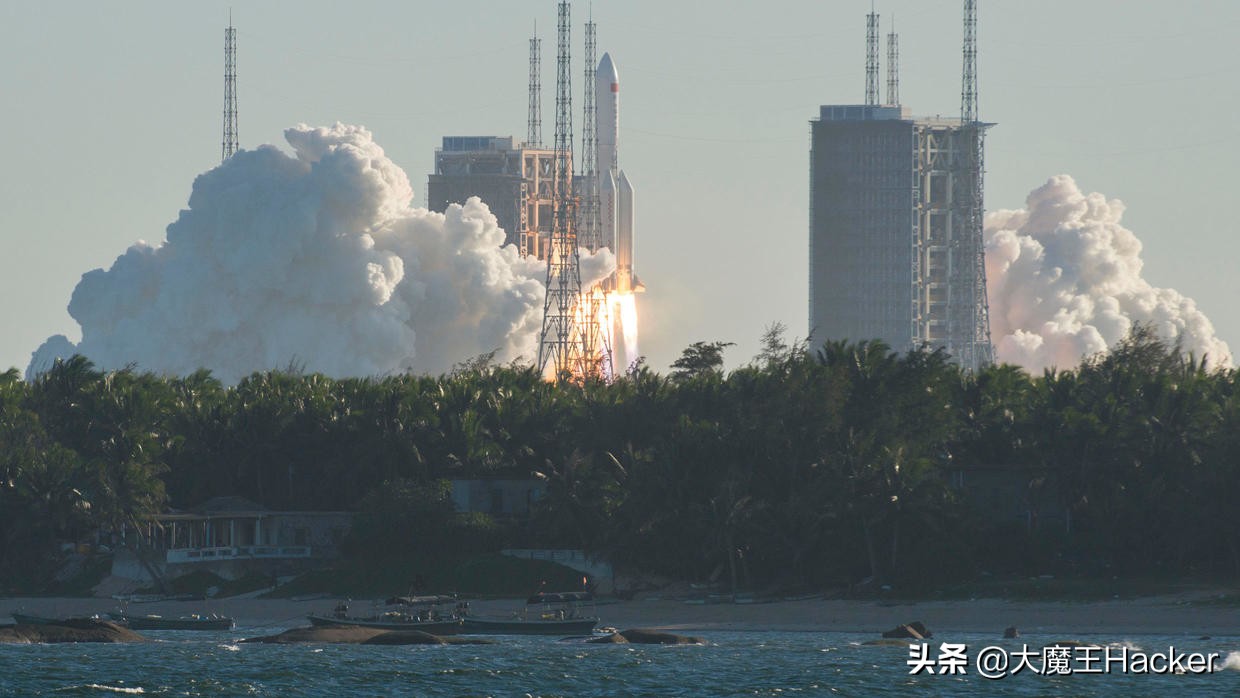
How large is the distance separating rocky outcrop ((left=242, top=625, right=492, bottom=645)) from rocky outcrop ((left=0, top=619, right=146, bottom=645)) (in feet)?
14.9

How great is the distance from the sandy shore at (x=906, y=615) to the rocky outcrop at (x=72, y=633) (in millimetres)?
6366

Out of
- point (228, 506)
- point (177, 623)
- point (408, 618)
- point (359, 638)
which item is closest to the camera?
point (359, 638)

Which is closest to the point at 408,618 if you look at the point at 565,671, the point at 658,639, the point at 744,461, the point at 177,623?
the point at 177,623

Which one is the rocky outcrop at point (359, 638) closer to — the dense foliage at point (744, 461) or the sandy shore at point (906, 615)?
the sandy shore at point (906, 615)

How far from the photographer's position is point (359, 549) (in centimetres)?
10438

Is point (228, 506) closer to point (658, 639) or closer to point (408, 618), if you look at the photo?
point (408, 618)

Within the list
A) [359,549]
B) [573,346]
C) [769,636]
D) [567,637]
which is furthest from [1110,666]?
[573,346]

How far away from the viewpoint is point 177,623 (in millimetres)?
93500

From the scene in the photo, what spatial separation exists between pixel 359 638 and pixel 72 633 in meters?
10.1

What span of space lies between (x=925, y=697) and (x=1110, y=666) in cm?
713

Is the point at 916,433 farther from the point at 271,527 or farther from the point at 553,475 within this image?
the point at 271,527

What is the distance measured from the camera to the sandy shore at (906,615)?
86.8 meters

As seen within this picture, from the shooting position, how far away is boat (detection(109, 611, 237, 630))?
93375 millimetres

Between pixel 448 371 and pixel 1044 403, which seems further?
pixel 448 371
